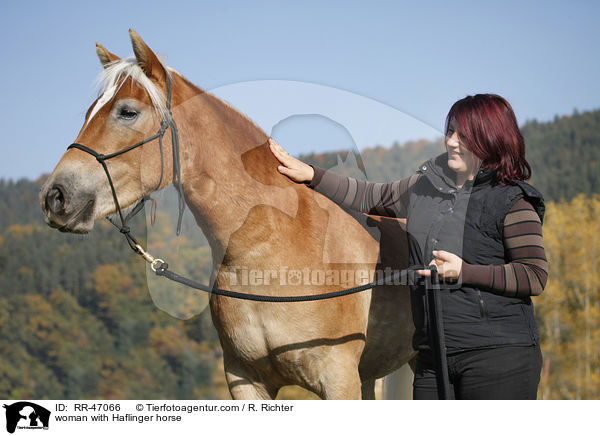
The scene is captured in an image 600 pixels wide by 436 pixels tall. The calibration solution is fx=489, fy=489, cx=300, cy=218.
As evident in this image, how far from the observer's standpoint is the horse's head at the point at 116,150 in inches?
88.8

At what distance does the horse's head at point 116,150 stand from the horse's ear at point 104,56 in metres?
0.19

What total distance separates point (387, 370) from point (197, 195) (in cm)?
179

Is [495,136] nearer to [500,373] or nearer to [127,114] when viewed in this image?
[500,373]

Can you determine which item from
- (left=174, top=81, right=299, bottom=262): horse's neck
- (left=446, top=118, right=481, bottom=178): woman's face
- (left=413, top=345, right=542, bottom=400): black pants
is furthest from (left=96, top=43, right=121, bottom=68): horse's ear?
(left=413, top=345, right=542, bottom=400): black pants

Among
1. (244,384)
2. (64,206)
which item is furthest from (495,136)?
(64,206)

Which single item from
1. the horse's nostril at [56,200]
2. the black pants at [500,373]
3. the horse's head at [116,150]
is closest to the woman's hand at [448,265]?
the black pants at [500,373]

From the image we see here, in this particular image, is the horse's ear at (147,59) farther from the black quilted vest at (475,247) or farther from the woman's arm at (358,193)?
the black quilted vest at (475,247)

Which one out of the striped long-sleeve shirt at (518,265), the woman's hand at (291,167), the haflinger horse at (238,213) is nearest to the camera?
the striped long-sleeve shirt at (518,265)

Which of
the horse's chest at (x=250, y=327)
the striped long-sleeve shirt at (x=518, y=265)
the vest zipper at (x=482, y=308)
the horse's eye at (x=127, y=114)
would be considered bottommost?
the horse's chest at (x=250, y=327)

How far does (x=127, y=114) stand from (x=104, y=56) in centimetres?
50

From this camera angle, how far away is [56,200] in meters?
2.25

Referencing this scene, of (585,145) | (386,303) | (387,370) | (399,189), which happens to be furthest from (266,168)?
(585,145)

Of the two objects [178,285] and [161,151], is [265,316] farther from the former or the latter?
[161,151]
